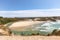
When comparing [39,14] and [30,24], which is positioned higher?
[39,14]

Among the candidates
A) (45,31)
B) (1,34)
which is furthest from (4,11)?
(45,31)

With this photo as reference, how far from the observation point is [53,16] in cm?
153

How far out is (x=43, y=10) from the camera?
154 centimetres

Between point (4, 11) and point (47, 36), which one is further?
point (4, 11)

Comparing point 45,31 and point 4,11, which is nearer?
point 45,31

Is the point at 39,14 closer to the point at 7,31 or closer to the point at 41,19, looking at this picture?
the point at 41,19

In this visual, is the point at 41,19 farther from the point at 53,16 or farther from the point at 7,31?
the point at 7,31

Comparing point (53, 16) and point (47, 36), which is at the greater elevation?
point (53, 16)

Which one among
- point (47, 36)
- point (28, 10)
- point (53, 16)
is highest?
point (28, 10)

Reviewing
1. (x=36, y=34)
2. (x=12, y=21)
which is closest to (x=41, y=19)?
(x=36, y=34)

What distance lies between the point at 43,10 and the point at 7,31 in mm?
495

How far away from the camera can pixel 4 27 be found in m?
1.58

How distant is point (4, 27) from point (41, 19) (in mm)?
454

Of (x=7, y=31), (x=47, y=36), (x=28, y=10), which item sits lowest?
(x=47, y=36)
